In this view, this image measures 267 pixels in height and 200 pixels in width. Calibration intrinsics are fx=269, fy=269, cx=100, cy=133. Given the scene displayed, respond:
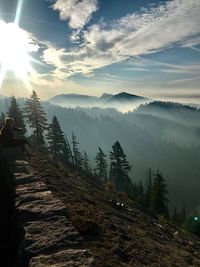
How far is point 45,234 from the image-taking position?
205 inches

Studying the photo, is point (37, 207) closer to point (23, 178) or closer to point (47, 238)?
point (47, 238)

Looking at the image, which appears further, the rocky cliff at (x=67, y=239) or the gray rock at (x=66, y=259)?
the rocky cliff at (x=67, y=239)

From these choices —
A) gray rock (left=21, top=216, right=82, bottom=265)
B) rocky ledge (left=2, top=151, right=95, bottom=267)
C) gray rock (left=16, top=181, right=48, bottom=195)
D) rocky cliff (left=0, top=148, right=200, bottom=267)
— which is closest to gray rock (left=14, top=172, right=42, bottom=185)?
rocky cliff (left=0, top=148, right=200, bottom=267)

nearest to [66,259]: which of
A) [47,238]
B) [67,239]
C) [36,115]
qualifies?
[67,239]

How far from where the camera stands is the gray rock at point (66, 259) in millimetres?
4242

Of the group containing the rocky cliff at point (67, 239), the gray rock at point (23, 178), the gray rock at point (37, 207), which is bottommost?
the rocky cliff at point (67, 239)

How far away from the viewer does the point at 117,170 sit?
62.8 meters

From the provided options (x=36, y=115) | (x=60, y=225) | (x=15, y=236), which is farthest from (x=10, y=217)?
(x=36, y=115)

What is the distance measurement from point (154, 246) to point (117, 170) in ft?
181

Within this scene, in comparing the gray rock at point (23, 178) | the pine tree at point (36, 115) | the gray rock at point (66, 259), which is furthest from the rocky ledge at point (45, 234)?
the pine tree at point (36, 115)

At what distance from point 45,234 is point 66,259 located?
0.96 meters

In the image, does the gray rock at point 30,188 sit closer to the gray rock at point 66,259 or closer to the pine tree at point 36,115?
the gray rock at point 66,259

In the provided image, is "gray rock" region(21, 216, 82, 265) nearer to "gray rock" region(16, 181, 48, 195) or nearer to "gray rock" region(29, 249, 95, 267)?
"gray rock" region(29, 249, 95, 267)

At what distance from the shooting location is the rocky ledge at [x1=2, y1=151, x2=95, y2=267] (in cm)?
440
